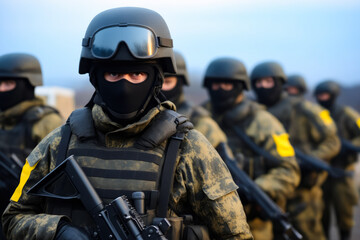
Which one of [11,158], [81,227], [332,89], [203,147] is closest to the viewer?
[81,227]

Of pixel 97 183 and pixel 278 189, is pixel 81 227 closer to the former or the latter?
pixel 97 183

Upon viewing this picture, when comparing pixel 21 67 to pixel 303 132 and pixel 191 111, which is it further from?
pixel 303 132

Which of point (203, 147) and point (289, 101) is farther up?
point (203, 147)

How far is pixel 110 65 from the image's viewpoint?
2.67 metres

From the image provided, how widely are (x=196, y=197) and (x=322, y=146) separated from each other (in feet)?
18.0

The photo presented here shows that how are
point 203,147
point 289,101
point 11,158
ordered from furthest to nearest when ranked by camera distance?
point 289,101, point 11,158, point 203,147

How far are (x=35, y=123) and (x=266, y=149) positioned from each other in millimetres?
2226

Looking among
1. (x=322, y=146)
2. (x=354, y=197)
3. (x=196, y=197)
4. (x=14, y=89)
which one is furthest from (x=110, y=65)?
(x=354, y=197)

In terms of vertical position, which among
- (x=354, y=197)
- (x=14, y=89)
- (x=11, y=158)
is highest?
(x=14, y=89)

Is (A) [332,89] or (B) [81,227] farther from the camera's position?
(A) [332,89]

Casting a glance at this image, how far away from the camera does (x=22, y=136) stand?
5.13m

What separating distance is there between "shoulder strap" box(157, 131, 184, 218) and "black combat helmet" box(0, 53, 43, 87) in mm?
3073

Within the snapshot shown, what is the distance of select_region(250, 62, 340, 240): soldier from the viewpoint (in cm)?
696

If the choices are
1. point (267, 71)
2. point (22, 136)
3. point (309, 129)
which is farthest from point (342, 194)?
→ point (22, 136)
